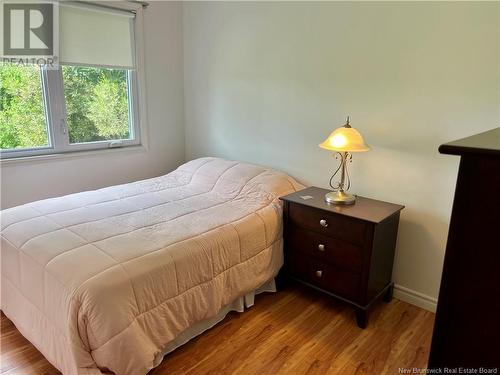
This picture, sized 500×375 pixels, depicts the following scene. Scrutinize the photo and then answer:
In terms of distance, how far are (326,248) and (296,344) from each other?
Answer: 1.91ft

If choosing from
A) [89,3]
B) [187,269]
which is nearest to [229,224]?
[187,269]

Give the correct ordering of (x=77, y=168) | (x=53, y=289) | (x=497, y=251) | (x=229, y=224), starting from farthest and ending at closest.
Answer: (x=77, y=168), (x=229, y=224), (x=53, y=289), (x=497, y=251)

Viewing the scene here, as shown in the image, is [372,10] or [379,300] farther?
[379,300]

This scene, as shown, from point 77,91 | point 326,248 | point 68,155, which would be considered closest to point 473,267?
point 326,248

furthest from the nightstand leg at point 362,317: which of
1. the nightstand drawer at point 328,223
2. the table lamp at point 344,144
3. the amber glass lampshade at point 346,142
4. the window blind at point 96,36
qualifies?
the window blind at point 96,36

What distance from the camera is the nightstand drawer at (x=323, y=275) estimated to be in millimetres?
2066

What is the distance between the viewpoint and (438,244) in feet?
7.02

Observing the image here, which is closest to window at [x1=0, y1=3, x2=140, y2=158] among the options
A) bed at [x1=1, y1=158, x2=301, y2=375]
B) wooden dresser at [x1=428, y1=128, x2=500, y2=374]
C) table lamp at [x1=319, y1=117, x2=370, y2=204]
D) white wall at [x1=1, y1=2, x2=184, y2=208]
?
white wall at [x1=1, y1=2, x2=184, y2=208]

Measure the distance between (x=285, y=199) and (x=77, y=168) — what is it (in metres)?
1.81

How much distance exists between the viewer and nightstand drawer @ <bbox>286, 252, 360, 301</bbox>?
207 centimetres

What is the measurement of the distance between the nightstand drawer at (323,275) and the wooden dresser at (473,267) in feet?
4.18

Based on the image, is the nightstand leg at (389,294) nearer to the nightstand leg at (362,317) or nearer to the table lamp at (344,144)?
the nightstand leg at (362,317)

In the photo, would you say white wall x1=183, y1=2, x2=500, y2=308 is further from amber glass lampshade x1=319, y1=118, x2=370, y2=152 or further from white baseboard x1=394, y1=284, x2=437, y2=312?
amber glass lampshade x1=319, y1=118, x2=370, y2=152

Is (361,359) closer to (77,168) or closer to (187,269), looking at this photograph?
(187,269)
